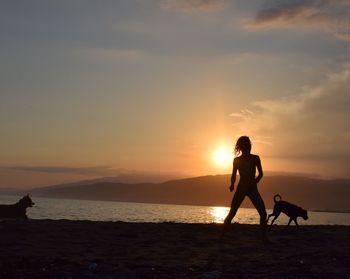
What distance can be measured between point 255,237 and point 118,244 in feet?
13.7

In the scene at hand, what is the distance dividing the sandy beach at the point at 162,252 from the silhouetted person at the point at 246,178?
842 mm

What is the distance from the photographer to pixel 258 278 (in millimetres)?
8766

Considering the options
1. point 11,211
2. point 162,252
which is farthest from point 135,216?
point 162,252

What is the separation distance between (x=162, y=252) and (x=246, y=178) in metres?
3.02

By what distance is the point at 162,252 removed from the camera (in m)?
11.5

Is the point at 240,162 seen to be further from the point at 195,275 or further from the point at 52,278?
the point at 52,278

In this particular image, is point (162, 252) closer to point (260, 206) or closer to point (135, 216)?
point (260, 206)

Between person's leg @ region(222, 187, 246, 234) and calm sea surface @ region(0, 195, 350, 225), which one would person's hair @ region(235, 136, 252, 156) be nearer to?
person's leg @ region(222, 187, 246, 234)

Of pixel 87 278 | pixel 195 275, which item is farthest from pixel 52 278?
pixel 195 275

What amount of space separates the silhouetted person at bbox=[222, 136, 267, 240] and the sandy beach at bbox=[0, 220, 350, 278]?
84cm

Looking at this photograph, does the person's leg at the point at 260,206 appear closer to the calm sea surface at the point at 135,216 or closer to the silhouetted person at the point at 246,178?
the silhouetted person at the point at 246,178

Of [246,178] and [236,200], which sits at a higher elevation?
[246,178]

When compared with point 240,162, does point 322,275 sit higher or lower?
lower

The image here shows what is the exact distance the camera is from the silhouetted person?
13.1 m
